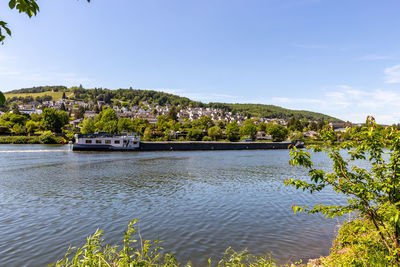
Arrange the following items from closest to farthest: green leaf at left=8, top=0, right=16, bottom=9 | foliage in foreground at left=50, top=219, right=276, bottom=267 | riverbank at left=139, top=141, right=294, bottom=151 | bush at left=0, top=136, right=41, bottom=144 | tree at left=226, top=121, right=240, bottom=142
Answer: green leaf at left=8, top=0, right=16, bottom=9, foliage in foreground at left=50, top=219, right=276, bottom=267, riverbank at left=139, top=141, right=294, bottom=151, bush at left=0, top=136, right=41, bottom=144, tree at left=226, top=121, right=240, bottom=142

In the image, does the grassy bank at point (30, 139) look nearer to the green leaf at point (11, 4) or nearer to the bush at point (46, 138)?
the bush at point (46, 138)

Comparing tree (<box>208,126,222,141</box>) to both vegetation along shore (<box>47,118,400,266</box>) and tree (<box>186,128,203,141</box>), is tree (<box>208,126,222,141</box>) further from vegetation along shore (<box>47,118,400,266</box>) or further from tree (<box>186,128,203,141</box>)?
vegetation along shore (<box>47,118,400,266</box>)

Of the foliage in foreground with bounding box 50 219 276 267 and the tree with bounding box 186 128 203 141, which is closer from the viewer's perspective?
the foliage in foreground with bounding box 50 219 276 267

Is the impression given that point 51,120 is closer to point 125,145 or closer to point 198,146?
point 125,145

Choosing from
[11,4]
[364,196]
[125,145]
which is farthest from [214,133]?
[11,4]

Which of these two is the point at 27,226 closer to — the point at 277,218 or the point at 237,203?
the point at 237,203

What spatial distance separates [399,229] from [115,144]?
245 ft

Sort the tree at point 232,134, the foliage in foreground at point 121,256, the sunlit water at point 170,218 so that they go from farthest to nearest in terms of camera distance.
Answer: the tree at point 232,134 < the sunlit water at point 170,218 < the foliage in foreground at point 121,256

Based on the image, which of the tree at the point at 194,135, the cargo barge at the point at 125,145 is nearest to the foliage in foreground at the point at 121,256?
the cargo barge at the point at 125,145

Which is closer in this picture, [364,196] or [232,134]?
[364,196]

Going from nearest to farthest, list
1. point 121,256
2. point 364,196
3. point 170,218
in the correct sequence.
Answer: point 121,256 < point 364,196 < point 170,218

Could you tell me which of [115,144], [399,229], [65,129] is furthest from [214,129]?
[399,229]

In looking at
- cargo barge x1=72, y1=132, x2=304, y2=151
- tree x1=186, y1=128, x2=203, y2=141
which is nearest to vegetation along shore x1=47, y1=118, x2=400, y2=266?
cargo barge x1=72, y1=132, x2=304, y2=151

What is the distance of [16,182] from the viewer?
24.3m
